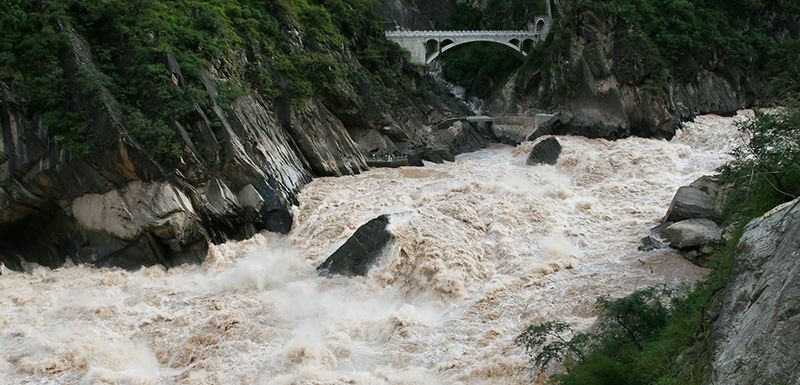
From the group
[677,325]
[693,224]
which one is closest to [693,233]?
[693,224]

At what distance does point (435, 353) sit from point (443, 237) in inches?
256

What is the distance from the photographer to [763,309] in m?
8.88

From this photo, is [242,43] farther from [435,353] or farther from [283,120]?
[435,353]

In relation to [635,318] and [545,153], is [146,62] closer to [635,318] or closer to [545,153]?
[545,153]

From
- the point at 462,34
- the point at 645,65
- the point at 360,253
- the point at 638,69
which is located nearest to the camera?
the point at 360,253

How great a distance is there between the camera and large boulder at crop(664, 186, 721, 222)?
22.3 meters

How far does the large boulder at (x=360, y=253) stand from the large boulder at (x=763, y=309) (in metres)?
12.1

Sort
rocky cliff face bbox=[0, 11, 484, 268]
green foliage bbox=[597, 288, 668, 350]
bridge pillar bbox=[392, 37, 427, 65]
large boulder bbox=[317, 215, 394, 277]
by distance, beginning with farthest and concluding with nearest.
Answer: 1. bridge pillar bbox=[392, 37, 427, 65]
2. rocky cliff face bbox=[0, 11, 484, 268]
3. large boulder bbox=[317, 215, 394, 277]
4. green foliage bbox=[597, 288, 668, 350]

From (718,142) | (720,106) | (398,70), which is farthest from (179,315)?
(720,106)

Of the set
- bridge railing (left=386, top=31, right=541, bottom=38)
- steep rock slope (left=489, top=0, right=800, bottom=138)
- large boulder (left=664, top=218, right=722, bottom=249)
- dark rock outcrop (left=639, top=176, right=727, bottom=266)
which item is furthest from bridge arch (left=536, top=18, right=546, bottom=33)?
large boulder (left=664, top=218, right=722, bottom=249)

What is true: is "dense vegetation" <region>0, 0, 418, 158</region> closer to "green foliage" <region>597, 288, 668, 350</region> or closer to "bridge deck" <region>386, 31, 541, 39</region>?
"bridge deck" <region>386, 31, 541, 39</region>

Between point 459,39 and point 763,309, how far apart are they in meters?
41.2

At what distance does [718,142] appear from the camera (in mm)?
35219

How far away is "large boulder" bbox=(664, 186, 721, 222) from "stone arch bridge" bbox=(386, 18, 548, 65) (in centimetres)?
2656
